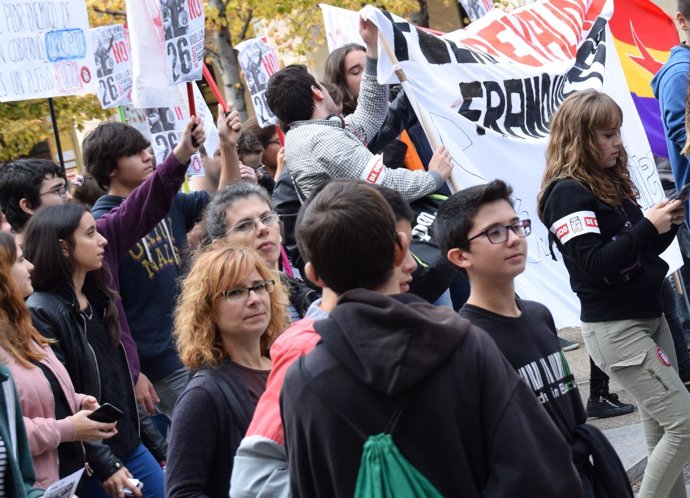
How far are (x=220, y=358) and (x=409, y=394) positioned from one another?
1.20 m

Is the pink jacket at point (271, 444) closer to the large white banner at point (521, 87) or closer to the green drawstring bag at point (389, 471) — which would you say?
the green drawstring bag at point (389, 471)

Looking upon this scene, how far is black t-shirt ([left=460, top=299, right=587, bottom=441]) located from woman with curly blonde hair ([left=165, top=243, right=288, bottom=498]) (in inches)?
26.2

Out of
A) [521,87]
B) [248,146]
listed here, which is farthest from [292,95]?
[248,146]

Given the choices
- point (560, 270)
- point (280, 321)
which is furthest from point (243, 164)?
point (280, 321)

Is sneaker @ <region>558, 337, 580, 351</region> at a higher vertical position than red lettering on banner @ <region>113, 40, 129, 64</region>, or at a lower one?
lower

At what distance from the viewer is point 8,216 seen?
5617 mm

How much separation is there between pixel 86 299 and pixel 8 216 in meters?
1.10

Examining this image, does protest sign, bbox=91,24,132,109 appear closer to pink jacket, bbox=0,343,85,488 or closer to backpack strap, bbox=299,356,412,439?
pink jacket, bbox=0,343,85,488

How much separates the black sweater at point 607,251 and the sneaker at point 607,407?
2.22m

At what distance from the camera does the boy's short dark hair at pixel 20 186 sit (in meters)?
5.55

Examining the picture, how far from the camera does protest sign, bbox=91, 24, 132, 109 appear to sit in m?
9.45

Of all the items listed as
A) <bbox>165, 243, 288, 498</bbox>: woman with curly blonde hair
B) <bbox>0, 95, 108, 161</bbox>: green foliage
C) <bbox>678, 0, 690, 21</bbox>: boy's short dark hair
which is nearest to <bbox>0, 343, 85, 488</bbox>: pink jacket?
<bbox>165, 243, 288, 498</bbox>: woman with curly blonde hair

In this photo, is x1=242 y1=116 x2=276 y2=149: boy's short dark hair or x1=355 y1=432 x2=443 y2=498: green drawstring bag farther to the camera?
x1=242 y1=116 x2=276 y2=149: boy's short dark hair

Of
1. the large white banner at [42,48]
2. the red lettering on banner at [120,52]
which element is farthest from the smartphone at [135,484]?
the red lettering on banner at [120,52]
